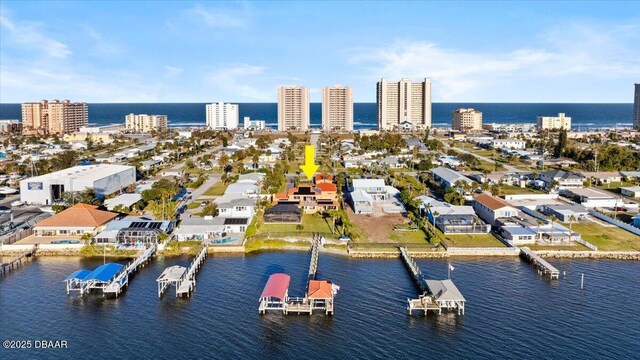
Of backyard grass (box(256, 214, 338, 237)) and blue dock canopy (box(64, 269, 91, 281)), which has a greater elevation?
backyard grass (box(256, 214, 338, 237))

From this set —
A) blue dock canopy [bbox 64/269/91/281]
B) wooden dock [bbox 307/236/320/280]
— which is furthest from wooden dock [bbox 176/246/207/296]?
wooden dock [bbox 307/236/320/280]

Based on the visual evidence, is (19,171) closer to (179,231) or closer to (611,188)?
(179,231)

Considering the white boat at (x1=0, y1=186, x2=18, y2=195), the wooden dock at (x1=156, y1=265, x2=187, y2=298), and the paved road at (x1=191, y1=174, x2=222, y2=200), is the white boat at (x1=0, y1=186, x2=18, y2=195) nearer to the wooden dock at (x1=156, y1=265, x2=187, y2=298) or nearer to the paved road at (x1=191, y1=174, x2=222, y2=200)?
the paved road at (x1=191, y1=174, x2=222, y2=200)

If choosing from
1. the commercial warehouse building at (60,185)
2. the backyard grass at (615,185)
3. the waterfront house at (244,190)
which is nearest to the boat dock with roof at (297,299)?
the waterfront house at (244,190)

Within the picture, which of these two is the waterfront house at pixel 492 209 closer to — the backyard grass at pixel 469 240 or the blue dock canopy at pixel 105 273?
the backyard grass at pixel 469 240

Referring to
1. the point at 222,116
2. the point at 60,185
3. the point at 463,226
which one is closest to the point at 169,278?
the point at 463,226

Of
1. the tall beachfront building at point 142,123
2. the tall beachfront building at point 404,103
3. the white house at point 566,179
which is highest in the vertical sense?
the tall beachfront building at point 404,103

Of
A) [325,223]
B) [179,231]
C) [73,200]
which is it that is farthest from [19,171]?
[325,223]
